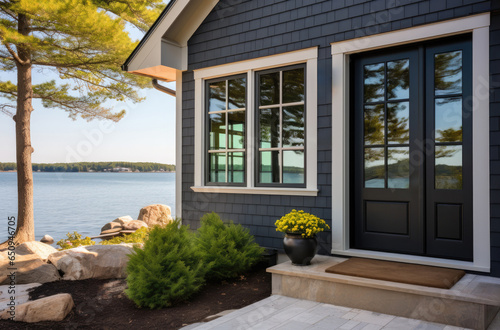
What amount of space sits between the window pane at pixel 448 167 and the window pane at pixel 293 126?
1.43m

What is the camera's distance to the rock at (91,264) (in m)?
4.38

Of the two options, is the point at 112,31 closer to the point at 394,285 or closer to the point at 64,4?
the point at 64,4

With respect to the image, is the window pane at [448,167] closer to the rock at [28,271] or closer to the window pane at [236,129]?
the window pane at [236,129]

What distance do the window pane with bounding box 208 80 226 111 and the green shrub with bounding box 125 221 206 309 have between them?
2.02 metres

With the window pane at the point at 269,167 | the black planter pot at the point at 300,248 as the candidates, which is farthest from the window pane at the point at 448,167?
the window pane at the point at 269,167

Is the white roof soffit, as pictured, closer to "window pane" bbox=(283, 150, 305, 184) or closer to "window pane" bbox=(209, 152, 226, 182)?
"window pane" bbox=(209, 152, 226, 182)

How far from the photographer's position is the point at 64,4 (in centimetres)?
750

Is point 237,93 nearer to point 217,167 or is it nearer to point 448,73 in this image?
point 217,167

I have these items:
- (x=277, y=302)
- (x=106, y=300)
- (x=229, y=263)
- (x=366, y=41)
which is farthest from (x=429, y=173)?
(x=106, y=300)

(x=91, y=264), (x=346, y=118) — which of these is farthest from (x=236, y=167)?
(x=91, y=264)

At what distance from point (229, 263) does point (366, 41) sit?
8.85 feet

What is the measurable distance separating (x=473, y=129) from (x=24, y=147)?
8.32 meters

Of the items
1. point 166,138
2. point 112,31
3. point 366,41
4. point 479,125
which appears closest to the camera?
point 479,125

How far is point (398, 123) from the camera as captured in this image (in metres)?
3.79
